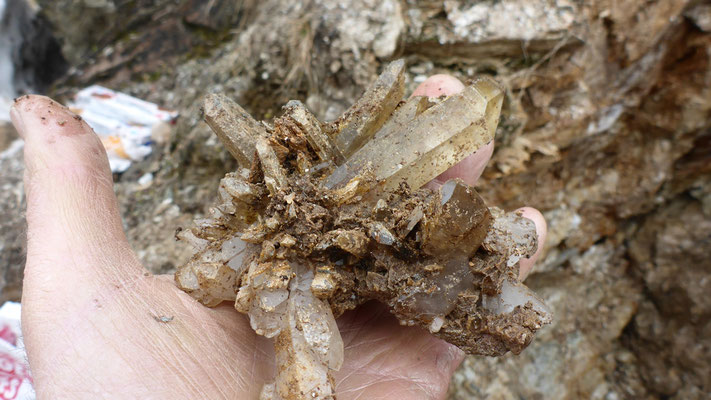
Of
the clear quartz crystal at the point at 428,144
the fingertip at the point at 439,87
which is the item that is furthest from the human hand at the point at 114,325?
the fingertip at the point at 439,87

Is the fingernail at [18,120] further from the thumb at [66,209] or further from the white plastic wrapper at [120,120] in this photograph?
the white plastic wrapper at [120,120]

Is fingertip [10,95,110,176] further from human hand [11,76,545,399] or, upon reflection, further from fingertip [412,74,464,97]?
fingertip [412,74,464,97]

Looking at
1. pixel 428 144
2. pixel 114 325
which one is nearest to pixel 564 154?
pixel 428 144

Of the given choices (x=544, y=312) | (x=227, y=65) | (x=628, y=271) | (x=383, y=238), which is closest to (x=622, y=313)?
(x=628, y=271)

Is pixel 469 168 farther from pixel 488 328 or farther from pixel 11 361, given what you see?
pixel 11 361

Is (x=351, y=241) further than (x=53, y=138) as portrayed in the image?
No
